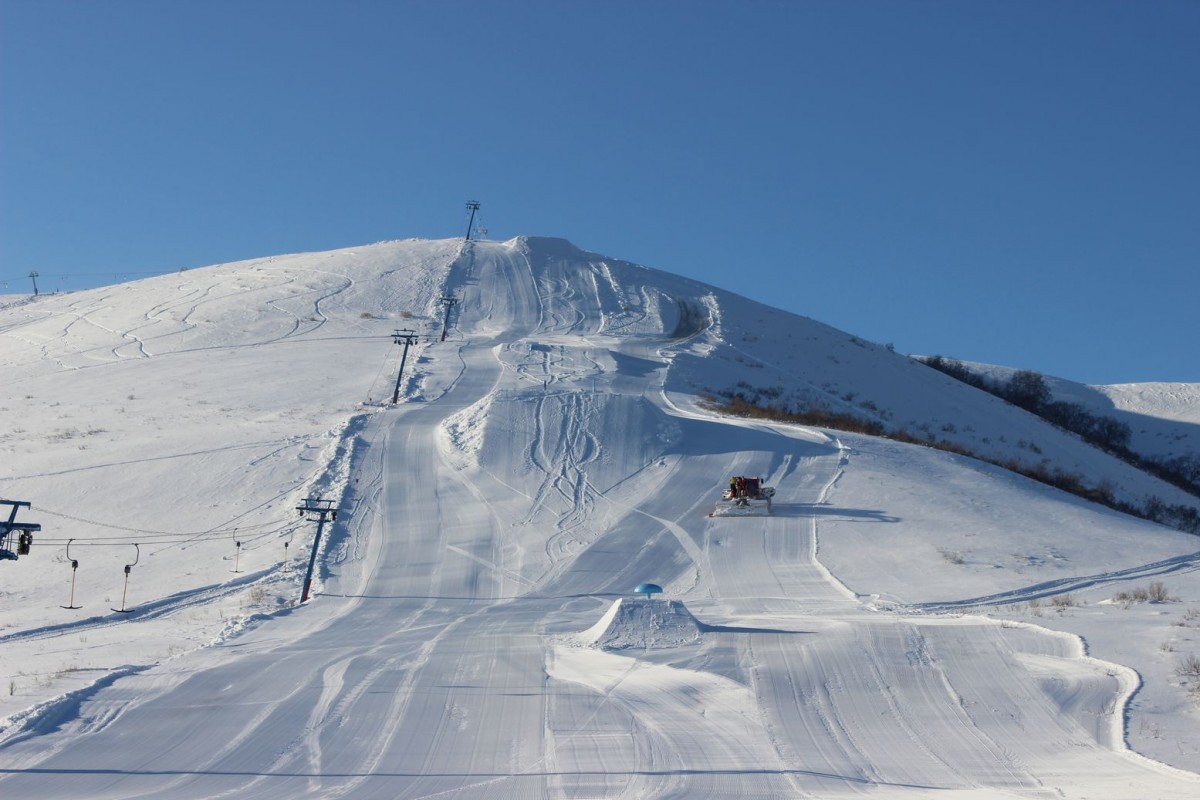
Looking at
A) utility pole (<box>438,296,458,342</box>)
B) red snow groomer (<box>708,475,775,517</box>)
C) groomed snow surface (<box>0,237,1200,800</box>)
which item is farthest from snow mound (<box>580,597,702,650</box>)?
utility pole (<box>438,296,458,342</box>)

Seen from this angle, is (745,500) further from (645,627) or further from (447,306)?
(447,306)

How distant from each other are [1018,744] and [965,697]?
142 centimetres

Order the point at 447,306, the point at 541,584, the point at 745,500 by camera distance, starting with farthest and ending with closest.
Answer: the point at 447,306, the point at 745,500, the point at 541,584

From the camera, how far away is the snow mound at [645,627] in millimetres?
14461

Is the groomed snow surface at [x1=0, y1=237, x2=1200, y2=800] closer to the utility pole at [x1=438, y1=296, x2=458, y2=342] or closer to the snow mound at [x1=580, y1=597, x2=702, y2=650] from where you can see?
the snow mound at [x1=580, y1=597, x2=702, y2=650]

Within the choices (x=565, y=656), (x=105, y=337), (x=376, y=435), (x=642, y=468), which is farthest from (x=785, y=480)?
(x=105, y=337)

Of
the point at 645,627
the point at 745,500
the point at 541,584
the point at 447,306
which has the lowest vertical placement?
the point at 541,584

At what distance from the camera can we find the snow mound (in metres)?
14.5

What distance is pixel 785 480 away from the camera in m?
29.1

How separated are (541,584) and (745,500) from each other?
6979 mm

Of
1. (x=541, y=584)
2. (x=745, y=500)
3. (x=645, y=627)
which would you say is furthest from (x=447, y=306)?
(x=645, y=627)

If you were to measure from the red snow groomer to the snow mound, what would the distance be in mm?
11167

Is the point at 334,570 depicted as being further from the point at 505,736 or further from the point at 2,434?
the point at 2,434

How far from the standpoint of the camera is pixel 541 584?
70.0 feet
